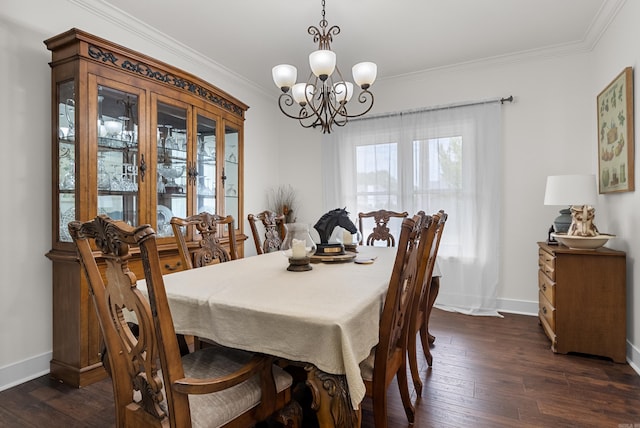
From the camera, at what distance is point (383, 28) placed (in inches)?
116

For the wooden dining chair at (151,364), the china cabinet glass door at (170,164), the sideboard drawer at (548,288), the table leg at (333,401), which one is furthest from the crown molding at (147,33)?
the sideboard drawer at (548,288)

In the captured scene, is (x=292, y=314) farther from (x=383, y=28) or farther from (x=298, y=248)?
(x=383, y=28)

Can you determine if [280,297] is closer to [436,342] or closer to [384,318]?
[384,318]

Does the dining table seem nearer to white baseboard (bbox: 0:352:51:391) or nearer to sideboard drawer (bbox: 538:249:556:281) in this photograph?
white baseboard (bbox: 0:352:51:391)

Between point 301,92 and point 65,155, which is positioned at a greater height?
point 301,92

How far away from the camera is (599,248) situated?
2.61 metres

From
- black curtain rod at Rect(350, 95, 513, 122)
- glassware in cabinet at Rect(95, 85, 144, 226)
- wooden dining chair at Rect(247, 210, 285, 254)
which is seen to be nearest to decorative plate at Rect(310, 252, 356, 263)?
wooden dining chair at Rect(247, 210, 285, 254)

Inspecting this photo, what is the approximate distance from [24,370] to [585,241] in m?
4.00

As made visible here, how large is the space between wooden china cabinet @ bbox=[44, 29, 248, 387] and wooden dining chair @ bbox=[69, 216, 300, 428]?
4.38ft

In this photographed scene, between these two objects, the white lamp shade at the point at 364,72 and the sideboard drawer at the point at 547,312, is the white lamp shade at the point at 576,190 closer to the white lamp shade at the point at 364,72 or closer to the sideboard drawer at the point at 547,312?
the sideboard drawer at the point at 547,312

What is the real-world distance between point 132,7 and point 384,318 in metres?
2.95

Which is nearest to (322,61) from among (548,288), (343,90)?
(343,90)

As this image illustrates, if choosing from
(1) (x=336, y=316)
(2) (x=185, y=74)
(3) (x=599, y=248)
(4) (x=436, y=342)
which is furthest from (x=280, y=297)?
(3) (x=599, y=248)

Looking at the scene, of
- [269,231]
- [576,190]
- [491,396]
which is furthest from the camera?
[269,231]
